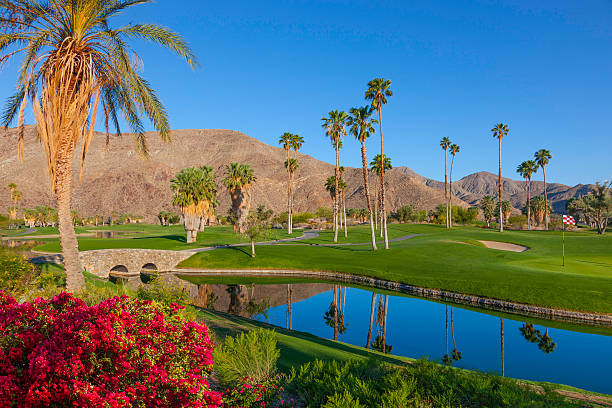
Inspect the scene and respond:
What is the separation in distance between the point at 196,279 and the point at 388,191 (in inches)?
6622

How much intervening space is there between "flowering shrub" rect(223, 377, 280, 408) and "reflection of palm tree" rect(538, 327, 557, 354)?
1760cm

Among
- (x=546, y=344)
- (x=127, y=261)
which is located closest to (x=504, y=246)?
(x=546, y=344)

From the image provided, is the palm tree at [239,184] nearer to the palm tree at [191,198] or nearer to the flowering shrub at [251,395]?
the palm tree at [191,198]

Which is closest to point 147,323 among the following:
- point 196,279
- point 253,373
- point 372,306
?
point 253,373

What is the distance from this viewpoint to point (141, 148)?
17203 mm

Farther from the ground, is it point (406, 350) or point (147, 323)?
point (147, 323)

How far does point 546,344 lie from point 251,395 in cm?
1934

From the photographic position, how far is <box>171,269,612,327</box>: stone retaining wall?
21.4 metres

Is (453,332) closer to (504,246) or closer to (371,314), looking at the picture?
(371,314)

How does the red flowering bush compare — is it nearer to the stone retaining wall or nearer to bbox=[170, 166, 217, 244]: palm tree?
the stone retaining wall

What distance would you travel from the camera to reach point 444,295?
27.4 m

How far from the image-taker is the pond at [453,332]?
655 inches

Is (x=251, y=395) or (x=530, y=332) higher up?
(x=251, y=395)

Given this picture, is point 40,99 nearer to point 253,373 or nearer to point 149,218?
point 253,373
